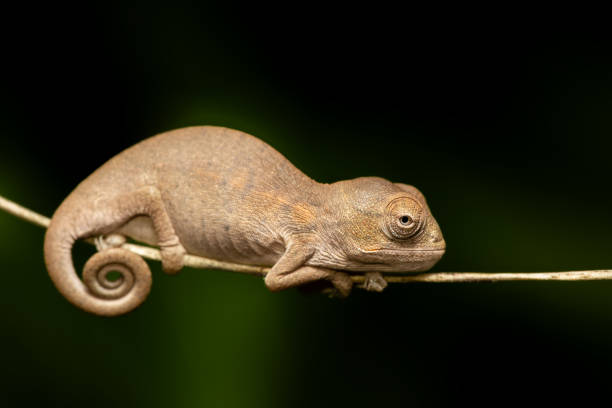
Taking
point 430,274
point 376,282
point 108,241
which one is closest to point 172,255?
point 108,241

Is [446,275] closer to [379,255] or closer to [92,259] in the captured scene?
[379,255]

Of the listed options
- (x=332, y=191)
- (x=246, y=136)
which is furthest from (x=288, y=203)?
(x=246, y=136)

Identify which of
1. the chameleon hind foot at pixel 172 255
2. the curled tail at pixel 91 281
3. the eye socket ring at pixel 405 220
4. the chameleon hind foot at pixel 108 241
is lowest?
the curled tail at pixel 91 281

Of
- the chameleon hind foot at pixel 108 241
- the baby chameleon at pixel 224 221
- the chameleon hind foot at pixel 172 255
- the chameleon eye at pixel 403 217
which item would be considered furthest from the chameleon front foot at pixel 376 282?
the chameleon hind foot at pixel 108 241

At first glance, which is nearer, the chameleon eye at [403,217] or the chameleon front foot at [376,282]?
the chameleon eye at [403,217]

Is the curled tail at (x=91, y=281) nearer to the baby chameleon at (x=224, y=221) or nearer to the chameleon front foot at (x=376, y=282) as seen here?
the baby chameleon at (x=224, y=221)

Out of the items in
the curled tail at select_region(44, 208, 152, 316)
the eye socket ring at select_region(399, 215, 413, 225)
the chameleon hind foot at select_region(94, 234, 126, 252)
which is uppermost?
the eye socket ring at select_region(399, 215, 413, 225)

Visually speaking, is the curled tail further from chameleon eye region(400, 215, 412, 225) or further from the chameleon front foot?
chameleon eye region(400, 215, 412, 225)

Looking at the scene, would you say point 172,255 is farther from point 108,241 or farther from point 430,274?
point 430,274

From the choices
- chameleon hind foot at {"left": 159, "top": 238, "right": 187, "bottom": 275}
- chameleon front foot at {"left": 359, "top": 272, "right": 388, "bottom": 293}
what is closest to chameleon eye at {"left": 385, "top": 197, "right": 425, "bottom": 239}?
chameleon front foot at {"left": 359, "top": 272, "right": 388, "bottom": 293}
